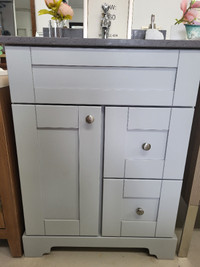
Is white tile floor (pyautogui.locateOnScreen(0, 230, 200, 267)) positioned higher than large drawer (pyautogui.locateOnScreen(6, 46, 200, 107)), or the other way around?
large drawer (pyautogui.locateOnScreen(6, 46, 200, 107))

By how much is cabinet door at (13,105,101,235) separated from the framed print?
0.42 meters

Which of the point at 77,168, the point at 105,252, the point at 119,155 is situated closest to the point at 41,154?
the point at 77,168

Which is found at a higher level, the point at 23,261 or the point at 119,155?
the point at 119,155

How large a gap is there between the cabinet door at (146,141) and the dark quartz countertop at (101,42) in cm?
20

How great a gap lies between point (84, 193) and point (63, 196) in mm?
88

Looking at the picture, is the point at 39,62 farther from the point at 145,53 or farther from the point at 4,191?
the point at 4,191

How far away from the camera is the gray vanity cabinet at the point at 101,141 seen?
619mm

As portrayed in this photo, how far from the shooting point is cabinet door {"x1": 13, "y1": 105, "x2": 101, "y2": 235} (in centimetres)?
66

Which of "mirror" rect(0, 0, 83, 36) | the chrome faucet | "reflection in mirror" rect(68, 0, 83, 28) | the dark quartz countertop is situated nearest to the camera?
the dark quartz countertop

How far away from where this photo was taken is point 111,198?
2.50ft

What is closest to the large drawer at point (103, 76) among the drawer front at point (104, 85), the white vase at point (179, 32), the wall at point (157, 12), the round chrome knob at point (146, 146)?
the drawer front at point (104, 85)

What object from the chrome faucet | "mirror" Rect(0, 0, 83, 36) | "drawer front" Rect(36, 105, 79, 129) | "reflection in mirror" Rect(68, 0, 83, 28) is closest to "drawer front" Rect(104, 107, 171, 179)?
"drawer front" Rect(36, 105, 79, 129)

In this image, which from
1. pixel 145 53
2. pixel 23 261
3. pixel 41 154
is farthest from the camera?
pixel 23 261

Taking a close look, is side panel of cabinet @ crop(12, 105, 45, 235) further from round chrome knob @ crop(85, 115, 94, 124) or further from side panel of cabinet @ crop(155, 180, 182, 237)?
side panel of cabinet @ crop(155, 180, 182, 237)
